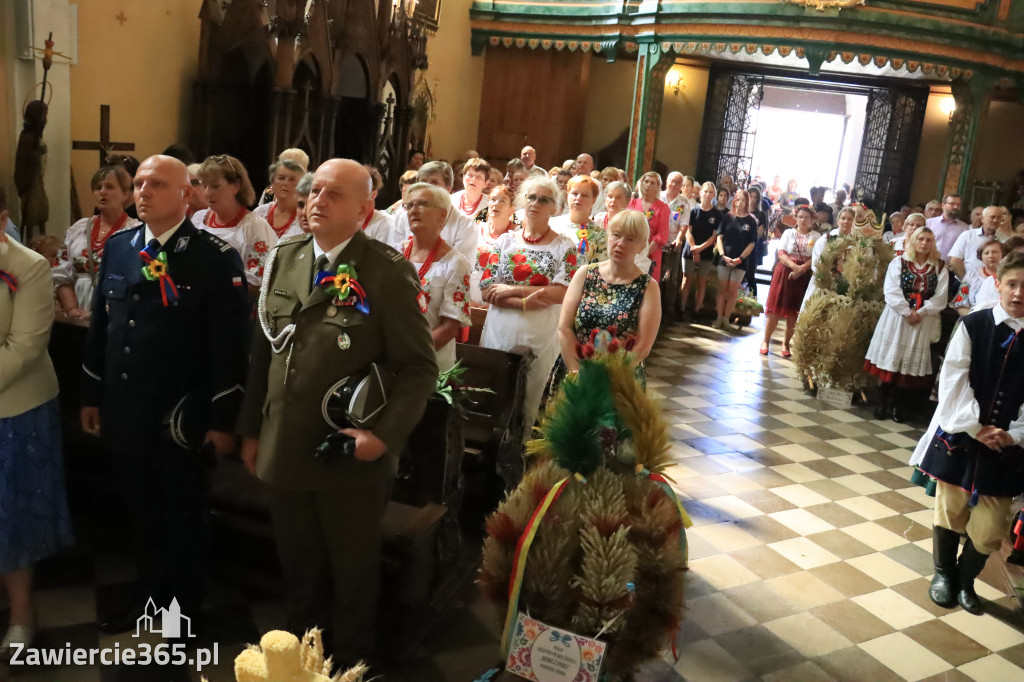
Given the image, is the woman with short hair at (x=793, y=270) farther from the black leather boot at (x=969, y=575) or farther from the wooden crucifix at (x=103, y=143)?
the wooden crucifix at (x=103, y=143)

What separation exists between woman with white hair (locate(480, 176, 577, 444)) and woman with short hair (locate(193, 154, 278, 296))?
4.25 ft

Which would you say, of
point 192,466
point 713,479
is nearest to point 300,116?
point 713,479

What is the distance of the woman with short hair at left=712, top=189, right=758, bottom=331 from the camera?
1044 cm

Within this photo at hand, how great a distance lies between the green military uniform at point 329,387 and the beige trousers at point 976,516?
2.89 meters

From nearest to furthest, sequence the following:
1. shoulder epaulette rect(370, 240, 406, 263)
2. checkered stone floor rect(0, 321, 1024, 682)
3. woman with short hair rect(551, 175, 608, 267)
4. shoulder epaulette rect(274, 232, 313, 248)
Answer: shoulder epaulette rect(370, 240, 406, 263), shoulder epaulette rect(274, 232, 313, 248), checkered stone floor rect(0, 321, 1024, 682), woman with short hair rect(551, 175, 608, 267)

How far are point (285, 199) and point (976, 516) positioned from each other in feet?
13.4

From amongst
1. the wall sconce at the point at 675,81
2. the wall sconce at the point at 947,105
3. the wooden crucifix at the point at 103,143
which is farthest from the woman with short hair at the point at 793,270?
the wall sconce at the point at 947,105

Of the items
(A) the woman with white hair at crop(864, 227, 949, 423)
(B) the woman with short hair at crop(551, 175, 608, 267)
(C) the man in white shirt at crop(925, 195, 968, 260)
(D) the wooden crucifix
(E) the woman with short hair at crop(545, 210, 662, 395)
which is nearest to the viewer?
(E) the woman with short hair at crop(545, 210, 662, 395)

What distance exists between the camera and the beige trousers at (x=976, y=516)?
412 cm

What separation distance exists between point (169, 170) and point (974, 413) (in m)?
3.76

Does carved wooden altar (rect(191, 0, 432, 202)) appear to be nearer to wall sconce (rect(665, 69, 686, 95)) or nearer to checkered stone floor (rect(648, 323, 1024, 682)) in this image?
checkered stone floor (rect(648, 323, 1024, 682))

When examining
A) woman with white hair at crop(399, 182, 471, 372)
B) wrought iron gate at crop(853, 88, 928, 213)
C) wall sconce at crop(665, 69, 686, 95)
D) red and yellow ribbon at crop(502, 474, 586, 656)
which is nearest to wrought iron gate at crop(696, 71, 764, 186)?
wall sconce at crop(665, 69, 686, 95)

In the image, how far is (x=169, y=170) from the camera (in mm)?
3088

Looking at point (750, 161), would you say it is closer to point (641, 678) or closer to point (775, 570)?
point (775, 570)
